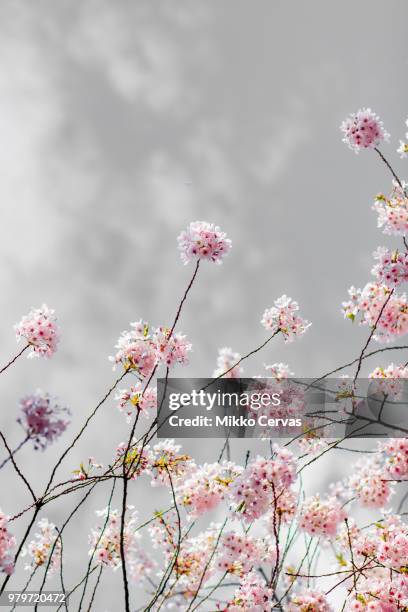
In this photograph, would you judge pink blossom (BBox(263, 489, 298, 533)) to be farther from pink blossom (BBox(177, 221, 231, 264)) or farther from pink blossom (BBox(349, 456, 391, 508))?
pink blossom (BBox(177, 221, 231, 264))

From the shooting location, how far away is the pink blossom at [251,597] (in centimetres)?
443

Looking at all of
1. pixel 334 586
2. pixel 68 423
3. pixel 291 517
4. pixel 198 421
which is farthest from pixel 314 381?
pixel 68 423

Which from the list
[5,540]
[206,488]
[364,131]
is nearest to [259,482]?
[206,488]

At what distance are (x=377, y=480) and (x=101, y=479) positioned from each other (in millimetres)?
3019

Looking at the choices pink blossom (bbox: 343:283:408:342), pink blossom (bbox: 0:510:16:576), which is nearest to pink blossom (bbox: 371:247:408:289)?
pink blossom (bbox: 343:283:408:342)

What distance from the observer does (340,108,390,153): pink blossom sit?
17.9 ft

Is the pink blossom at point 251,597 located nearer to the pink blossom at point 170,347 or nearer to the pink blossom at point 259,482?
the pink blossom at point 259,482

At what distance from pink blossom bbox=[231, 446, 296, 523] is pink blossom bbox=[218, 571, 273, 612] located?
32.0 inches

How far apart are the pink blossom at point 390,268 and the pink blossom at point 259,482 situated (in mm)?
1931

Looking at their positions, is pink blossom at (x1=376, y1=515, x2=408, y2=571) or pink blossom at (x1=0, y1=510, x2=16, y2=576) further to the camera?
pink blossom at (x1=376, y1=515, x2=408, y2=571)

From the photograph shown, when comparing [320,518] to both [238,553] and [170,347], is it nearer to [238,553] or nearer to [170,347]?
[238,553]

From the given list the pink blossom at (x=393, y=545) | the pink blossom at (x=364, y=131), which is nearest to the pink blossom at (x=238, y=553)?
the pink blossom at (x=393, y=545)

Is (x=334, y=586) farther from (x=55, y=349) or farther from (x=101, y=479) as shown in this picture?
(x=55, y=349)

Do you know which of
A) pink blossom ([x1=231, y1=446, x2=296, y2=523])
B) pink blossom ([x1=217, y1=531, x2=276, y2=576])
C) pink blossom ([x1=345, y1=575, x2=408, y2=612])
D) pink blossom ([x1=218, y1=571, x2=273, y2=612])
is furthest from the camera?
pink blossom ([x1=217, y1=531, x2=276, y2=576])
